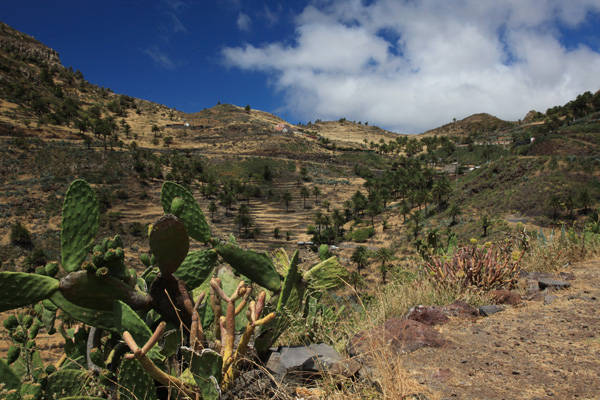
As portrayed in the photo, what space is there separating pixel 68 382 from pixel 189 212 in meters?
1.12

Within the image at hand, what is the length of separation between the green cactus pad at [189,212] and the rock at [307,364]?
0.89m

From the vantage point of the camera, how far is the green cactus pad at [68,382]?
5.74 feet

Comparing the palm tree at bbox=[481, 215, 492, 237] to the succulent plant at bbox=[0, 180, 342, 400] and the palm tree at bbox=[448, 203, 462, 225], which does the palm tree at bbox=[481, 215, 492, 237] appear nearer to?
the palm tree at bbox=[448, 203, 462, 225]

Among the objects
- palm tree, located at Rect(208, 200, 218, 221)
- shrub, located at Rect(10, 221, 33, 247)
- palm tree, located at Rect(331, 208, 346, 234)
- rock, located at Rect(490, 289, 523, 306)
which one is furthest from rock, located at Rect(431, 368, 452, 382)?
palm tree, located at Rect(208, 200, 218, 221)

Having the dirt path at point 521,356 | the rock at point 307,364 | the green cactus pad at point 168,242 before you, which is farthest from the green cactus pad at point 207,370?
the dirt path at point 521,356

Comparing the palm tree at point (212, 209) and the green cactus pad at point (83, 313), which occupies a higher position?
the green cactus pad at point (83, 313)

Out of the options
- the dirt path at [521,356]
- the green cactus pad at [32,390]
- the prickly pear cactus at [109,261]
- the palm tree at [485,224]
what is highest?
the prickly pear cactus at [109,261]

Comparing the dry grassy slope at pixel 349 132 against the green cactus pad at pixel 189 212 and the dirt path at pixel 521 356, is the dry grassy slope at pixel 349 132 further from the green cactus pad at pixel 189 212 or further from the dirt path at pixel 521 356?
the green cactus pad at pixel 189 212

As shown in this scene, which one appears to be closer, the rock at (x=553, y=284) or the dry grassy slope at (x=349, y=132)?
the rock at (x=553, y=284)

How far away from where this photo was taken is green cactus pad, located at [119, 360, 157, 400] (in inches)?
61.2

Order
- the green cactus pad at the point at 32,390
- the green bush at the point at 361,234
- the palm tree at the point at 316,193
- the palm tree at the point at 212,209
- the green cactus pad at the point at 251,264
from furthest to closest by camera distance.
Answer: the palm tree at the point at 316,193 → the palm tree at the point at 212,209 → the green bush at the point at 361,234 → the green cactus pad at the point at 251,264 → the green cactus pad at the point at 32,390

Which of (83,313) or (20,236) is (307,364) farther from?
(20,236)

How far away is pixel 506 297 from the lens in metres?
3.78

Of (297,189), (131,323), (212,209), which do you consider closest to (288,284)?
(131,323)
